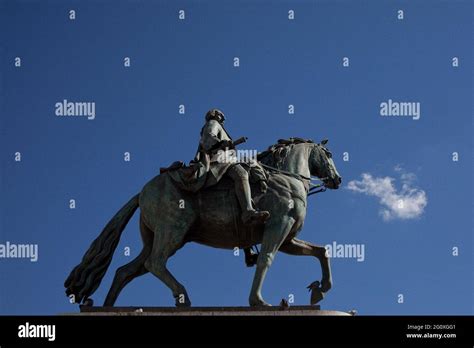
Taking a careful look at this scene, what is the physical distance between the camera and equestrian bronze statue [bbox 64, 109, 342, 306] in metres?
22.9

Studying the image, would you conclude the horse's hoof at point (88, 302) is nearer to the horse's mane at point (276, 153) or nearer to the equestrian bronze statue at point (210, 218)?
the equestrian bronze statue at point (210, 218)

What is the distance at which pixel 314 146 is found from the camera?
24766mm

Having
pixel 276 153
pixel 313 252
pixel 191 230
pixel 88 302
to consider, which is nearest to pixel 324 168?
pixel 276 153

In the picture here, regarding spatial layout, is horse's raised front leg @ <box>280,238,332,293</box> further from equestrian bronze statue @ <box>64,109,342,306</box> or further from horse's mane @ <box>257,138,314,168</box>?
horse's mane @ <box>257,138,314,168</box>

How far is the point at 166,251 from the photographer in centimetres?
2294

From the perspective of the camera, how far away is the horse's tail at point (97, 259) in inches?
908

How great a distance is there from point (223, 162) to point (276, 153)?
55.8 inches

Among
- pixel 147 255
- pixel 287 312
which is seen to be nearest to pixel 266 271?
pixel 287 312

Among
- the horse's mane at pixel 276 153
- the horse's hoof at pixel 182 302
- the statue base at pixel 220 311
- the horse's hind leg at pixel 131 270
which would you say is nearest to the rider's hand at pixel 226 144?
the horse's mane at pixel 276 153

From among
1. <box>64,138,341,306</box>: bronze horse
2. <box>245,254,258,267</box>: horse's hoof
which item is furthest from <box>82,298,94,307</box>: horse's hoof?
<box>245,254,258,267</box>: horse's hoof

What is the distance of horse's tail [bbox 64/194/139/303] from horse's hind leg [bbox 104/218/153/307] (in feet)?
1.08

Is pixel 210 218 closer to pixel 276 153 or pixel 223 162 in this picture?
pixel 223 162

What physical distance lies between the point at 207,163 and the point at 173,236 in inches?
69.4
